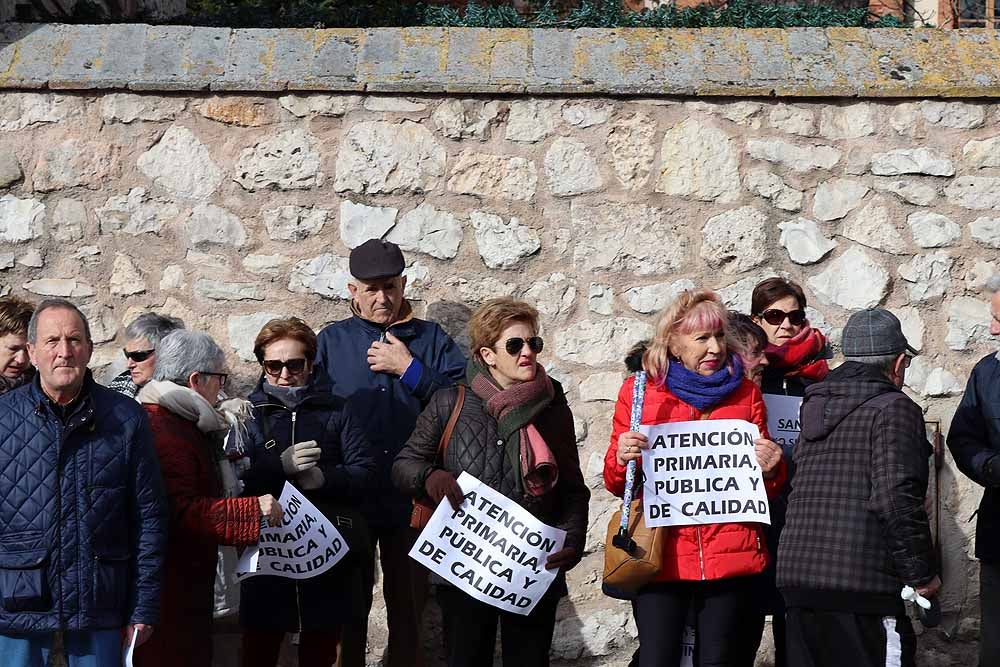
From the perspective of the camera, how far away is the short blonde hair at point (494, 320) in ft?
16.9

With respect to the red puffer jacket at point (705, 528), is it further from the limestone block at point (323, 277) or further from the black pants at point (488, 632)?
the limestone block at point (323, 277)

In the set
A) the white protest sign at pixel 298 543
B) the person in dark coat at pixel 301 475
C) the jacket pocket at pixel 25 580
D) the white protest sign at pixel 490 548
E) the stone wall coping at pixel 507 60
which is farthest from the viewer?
the stone wall coping at pixel 507 60

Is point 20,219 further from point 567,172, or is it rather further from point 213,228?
point 567,172

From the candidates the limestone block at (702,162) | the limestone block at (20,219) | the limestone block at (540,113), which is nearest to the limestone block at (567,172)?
the limestone block at (540,113)

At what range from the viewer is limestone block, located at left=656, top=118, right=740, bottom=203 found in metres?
6.25

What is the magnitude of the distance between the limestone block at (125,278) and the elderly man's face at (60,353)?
175 cm

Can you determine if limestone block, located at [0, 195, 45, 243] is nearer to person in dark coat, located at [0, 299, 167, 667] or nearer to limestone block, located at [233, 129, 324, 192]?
limestone block, located at [233, 129, 324, 192]

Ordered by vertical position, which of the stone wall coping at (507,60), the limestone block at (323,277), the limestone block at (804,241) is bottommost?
the limestone block at (323,277)

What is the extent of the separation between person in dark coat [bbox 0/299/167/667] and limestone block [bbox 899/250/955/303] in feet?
11.3

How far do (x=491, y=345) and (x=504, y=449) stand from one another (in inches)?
15.7

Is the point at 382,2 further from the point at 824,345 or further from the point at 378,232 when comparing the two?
the point at 824,345

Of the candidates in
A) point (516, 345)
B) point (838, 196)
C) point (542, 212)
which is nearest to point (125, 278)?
point (542, 212)

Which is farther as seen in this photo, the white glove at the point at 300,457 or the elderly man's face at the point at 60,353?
the white glove at the point at 300,457

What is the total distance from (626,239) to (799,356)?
1.05 metres
